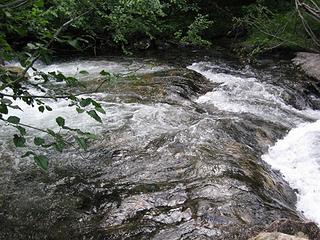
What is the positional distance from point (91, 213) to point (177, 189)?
36.2 inches

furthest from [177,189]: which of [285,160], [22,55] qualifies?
[22,55]

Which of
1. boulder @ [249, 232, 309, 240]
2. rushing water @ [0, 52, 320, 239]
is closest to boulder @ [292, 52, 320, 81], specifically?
rushing water @ [0, 52, 320, 239]

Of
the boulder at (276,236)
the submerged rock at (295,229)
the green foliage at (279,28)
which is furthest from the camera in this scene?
the green foliage at (279,28)

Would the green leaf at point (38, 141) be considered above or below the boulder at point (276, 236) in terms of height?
above

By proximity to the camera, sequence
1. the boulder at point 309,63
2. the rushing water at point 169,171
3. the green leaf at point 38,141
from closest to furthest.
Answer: the green leaf at point 38,141, the rushing water at point 169,171, the boulder at point 309,63

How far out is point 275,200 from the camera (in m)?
4.41

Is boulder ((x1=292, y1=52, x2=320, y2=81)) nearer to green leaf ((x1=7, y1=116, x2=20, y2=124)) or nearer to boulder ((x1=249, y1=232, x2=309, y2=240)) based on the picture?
boulder ((x1=249, y1=232, x2=309, y2=240))

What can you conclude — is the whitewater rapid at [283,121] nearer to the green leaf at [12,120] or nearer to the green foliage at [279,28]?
the green foliage at [279,28]

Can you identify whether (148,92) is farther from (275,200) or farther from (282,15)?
(282,15)

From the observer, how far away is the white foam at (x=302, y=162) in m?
4.93

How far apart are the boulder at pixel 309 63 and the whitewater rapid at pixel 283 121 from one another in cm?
133

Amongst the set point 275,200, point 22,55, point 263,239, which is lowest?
point 275,200

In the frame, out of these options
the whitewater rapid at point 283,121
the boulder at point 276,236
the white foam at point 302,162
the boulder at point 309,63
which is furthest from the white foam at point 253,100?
the boulder at point 276,236

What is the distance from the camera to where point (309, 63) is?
406 inches
